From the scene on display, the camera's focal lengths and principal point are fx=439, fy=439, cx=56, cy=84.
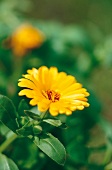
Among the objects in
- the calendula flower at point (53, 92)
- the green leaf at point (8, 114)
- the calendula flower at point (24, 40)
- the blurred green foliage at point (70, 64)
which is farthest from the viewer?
the calendula flower at point (24, 40)

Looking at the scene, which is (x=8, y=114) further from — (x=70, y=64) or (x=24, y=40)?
(x=70, y=64)

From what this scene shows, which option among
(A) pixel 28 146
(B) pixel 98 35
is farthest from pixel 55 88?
(B) pixel 98 35

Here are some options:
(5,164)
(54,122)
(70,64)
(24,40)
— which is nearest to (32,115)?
(54,122)

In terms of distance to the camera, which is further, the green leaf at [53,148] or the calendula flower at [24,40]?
the calendula flower at [24,40]

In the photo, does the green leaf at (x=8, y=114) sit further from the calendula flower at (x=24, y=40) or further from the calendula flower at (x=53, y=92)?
the calendula flower at (x=24, y=40)

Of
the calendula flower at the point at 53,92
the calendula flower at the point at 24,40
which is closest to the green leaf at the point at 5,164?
the calendula flower at the point at 53,92

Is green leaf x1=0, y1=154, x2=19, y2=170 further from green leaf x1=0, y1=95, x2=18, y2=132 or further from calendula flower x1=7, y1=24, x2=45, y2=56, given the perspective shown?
calendula flower x1=7, y1=24, x2=45, y2=56

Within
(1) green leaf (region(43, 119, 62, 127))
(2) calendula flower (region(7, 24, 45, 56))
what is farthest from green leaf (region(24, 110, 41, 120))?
(2) calendula flower (region(7, 24, 45, 56))

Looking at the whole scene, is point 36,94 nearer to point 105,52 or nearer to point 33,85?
point 33,85
